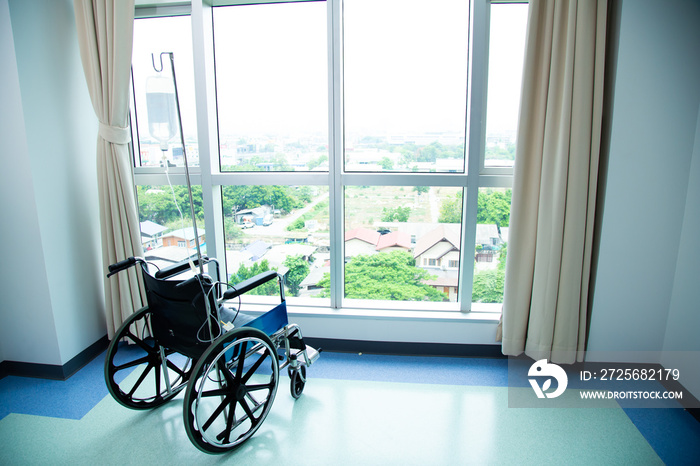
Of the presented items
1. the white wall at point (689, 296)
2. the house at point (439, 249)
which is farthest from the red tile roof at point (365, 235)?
the white wall at point (689, 296)

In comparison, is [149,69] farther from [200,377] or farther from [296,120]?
[200,377]

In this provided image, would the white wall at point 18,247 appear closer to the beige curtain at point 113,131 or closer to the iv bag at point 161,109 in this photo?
the beige curtain at point 113,131

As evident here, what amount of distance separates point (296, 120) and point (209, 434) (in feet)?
6.37

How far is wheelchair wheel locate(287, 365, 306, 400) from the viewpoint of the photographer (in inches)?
84.7

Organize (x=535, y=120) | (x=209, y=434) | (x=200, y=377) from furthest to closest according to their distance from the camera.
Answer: (x=535, y=120) < (x=209, y=434) < (x=200, y=377)

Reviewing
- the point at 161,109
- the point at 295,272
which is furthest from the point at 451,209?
the point at 161,109

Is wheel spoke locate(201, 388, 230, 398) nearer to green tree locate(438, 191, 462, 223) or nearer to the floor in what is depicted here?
the floor

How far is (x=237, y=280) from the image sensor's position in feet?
9.49

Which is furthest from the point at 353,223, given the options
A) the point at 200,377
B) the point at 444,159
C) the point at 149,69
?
the point at 149,69

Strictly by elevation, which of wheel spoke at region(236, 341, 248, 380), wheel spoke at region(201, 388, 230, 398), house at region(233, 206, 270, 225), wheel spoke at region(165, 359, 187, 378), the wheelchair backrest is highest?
house at region(233, 206, 270, 225)

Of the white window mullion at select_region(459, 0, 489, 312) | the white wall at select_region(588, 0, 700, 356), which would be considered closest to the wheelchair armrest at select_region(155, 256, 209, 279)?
the white window mullion at select_region(459, 0, 489, 312)

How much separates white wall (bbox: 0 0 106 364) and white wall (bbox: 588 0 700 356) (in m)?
3.23

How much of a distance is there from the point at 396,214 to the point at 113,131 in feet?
6.30

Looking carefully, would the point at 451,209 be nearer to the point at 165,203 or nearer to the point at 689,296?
the point at 689,296
